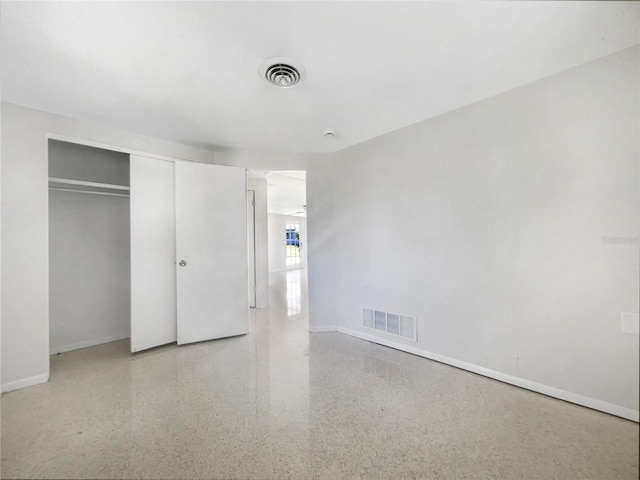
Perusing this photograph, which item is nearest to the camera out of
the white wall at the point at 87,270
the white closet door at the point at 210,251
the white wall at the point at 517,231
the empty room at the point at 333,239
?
the empty room at the point at 333,239

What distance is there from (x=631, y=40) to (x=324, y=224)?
104 inches

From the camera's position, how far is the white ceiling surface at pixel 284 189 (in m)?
4.86

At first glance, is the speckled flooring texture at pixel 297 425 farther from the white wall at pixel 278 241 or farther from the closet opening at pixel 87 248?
the white wall at pixel 278 241

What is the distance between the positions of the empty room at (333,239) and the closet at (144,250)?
0.9 inches

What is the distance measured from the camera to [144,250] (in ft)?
8.76

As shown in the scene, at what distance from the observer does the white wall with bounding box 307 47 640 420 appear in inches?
53.8

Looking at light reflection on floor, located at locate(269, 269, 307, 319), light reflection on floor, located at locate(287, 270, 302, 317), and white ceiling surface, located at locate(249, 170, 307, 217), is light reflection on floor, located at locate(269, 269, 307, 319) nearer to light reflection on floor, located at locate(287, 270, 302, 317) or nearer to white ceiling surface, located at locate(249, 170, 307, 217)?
light reflection on floor, located at locate(287, 270, 302, 317)

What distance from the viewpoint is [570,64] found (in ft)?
5.12

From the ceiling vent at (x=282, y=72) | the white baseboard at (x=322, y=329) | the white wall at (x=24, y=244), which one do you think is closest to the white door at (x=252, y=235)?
the white baseboard at (x=322, y=329)

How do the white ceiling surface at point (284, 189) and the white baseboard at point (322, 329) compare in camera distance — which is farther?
the white ceiling surface at point (284, 189)

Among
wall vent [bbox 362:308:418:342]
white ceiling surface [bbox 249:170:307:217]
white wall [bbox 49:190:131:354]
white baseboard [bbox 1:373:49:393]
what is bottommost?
white baseboard [bbox 1:373:49:393]

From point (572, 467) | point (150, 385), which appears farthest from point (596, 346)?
point (150, 385)

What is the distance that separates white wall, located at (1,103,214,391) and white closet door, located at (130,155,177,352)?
0.62 metres

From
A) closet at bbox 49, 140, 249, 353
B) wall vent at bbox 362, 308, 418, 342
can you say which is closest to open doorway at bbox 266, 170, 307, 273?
closet at bbox 49, 140, 249, 353
